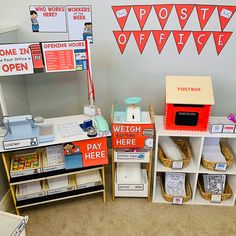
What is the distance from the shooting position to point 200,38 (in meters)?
2.06

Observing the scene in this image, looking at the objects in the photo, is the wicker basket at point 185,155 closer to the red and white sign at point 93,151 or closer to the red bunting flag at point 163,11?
the red and white sign at point 93,151

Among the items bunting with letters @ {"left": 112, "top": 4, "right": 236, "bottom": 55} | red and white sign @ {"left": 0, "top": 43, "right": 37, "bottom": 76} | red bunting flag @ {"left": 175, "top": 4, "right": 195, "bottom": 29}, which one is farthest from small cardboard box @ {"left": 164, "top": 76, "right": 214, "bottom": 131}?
red and white sign @ {"left": 0, "top": 43, "right": 37, "bottom": 76}

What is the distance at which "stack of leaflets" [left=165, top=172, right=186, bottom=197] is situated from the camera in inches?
80.0

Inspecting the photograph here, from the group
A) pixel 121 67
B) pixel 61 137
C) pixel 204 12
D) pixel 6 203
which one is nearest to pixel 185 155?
pixel 121 67

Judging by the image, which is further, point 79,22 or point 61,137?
point 79,22

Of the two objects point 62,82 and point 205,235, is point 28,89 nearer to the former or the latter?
point 62,82

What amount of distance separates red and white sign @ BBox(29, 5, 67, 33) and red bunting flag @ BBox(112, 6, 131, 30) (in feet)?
1.37

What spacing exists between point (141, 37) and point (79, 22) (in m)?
0.52

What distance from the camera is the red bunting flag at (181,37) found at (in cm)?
205

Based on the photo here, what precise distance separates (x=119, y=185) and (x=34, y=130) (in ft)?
2.61

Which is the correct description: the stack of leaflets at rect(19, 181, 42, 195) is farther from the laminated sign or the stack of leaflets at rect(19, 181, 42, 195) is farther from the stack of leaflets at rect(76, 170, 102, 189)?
the laminated sign

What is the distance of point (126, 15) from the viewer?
2.00 meters

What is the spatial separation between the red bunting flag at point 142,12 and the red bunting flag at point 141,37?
7cm

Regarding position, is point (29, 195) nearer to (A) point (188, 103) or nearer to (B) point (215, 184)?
(A) point (188, 103)
